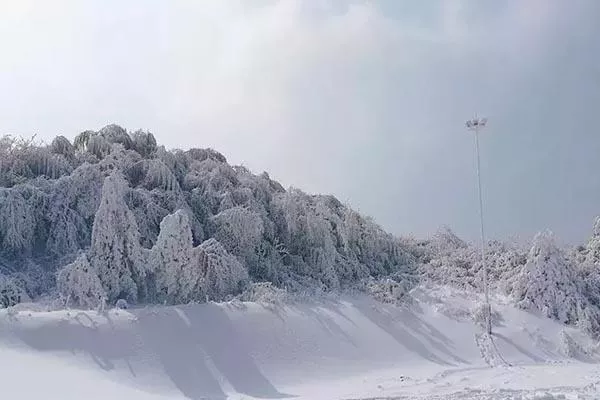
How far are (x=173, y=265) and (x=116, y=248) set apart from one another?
152 centimetres

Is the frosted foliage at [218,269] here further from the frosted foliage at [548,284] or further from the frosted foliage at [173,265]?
the frosted foliage at [548,284]

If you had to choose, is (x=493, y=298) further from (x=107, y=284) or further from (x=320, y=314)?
(x=107, y=284)

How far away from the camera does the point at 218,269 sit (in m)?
17.9

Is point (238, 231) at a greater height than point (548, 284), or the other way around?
point (238, 231)

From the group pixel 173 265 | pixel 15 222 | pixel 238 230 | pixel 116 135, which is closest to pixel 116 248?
pixel 173 265

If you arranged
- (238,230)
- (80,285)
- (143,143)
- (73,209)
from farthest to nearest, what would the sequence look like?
1. (143,143)
2. (238,230)
3. (73,209)
4. (80,285)

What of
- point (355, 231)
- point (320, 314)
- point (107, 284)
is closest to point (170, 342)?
point (107, 284)

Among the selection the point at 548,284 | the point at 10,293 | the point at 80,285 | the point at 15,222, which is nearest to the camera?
the point at 80,285

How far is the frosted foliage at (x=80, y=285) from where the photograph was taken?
15836mm

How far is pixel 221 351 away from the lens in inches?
618

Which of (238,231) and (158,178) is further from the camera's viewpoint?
(158,178)

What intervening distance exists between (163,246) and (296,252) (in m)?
5.81

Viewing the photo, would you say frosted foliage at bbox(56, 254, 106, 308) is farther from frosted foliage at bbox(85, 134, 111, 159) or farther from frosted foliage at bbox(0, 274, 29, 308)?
frosted foliage at bbox(85, 134, 111, 159)

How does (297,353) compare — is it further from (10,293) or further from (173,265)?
(10,293)
